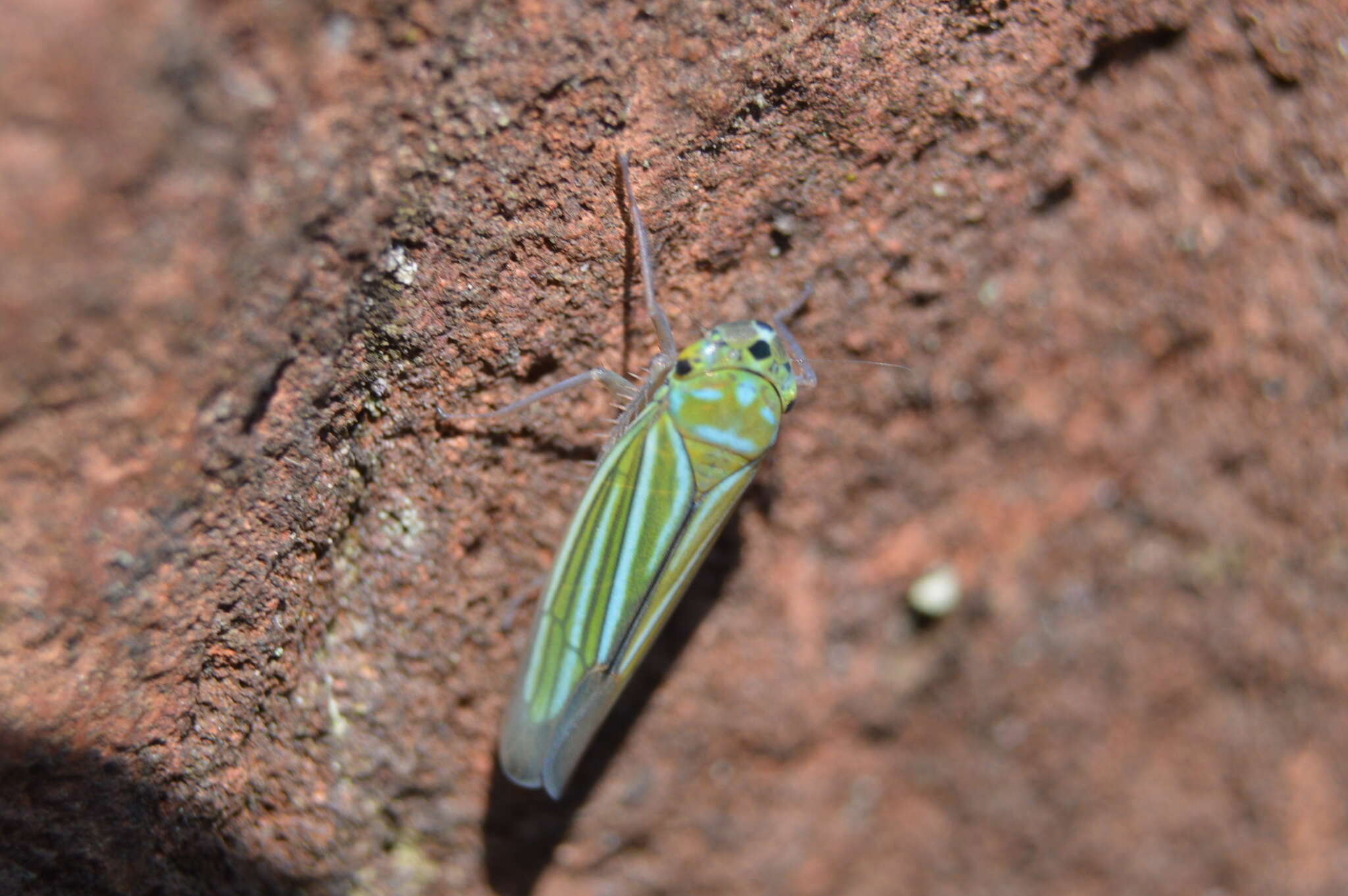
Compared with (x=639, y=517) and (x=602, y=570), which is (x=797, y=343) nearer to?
(x=639, y=517)

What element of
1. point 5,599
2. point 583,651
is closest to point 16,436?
point 5,599

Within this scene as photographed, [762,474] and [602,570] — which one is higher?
[602,570]

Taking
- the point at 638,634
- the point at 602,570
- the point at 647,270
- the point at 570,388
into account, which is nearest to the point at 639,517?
the point at 602,570

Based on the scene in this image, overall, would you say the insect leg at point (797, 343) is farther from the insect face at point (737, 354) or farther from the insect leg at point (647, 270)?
the insect leg at point (647, 270)

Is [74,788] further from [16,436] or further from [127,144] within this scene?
[127,144]

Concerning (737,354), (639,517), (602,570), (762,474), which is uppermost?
(737,354)

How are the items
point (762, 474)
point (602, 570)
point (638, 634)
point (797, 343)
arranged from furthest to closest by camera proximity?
1. point (762, 474)
2. point (797, 343)
3. point (638, 634)
4. point (602, 570)

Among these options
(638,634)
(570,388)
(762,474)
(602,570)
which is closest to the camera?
(602,570)

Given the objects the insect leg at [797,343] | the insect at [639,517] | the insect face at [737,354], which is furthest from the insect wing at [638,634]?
the insect leg at [797,343]
